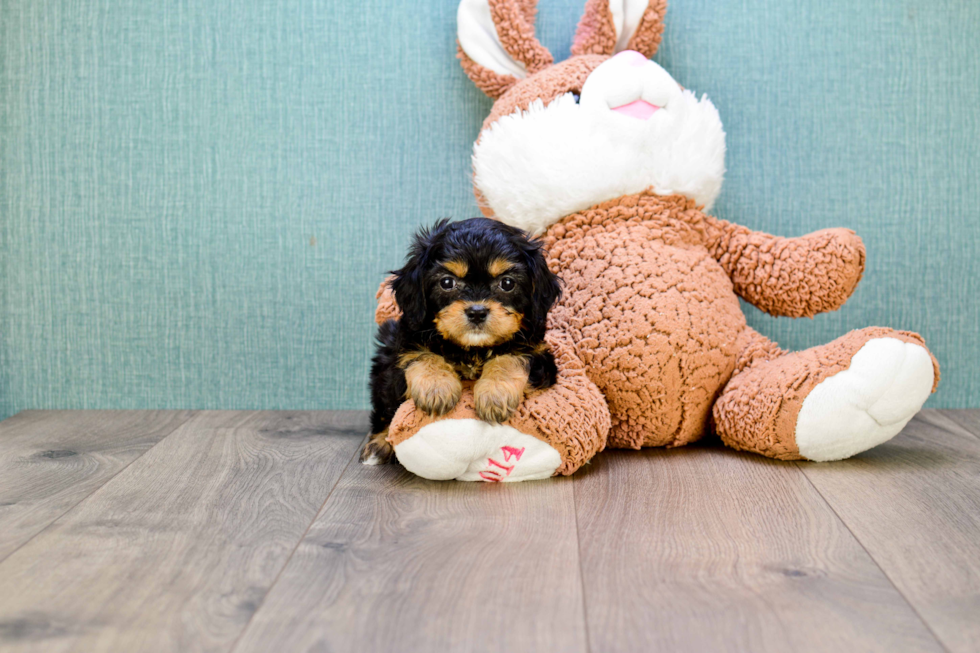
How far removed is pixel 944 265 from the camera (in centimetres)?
248

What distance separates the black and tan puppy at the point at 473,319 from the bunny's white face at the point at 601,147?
0.30m

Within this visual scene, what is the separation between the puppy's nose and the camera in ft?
5.26

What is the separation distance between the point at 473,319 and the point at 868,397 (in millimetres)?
944

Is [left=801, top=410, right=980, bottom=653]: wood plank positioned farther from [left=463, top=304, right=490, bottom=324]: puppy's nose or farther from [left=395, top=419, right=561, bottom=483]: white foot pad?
[left=463, top=304, right=490, bottom=324]: puppy's nose

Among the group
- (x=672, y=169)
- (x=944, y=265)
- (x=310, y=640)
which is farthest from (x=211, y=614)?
(x=944, y=265)

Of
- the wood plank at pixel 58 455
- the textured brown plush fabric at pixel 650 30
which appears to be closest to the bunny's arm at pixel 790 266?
the textured brown plush fabric at pixel 650 30

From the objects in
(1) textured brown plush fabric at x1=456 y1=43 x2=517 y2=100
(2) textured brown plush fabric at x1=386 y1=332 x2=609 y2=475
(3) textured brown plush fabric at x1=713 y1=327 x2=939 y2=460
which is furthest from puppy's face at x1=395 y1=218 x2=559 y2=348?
(1) textured brown plush fabric at x1=456 y1=43 x2=517 y2=100

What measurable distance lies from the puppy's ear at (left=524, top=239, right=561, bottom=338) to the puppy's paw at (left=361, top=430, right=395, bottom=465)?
505mm

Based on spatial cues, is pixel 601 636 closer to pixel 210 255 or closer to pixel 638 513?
pixel 638 513

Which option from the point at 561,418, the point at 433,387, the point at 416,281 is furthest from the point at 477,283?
the point at 561,418

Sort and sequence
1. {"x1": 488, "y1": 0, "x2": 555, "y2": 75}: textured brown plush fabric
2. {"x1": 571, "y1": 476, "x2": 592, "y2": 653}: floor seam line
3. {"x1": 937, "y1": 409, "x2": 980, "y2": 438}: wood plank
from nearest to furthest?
{"x1": 571, "y1": 476, "x2": 592, "y2": 653}: floor seam line
{"x1": 488, "y1": 0, "x2": 555, "y2": 75}: textured brown plush fabric
{"x1": 937, "y1": 409, "x2": 980, "y2": 438}: wood plank

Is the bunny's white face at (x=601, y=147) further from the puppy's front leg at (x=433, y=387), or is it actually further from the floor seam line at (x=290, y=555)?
the floor seam line at (x=290, y=555)

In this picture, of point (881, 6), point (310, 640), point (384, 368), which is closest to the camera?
point (310, 640)

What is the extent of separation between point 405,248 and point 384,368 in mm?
657
